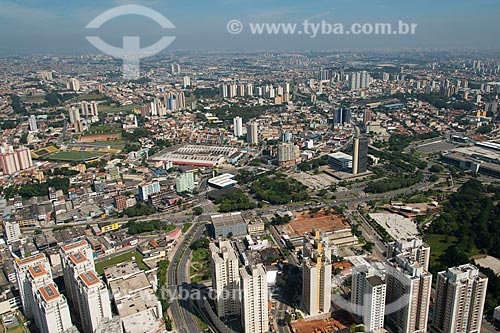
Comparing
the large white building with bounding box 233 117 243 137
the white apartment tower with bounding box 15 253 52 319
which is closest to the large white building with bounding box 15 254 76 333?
the white apartment tower with bounding box 15 253 52 319

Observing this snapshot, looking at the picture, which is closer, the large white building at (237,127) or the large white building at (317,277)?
the large white building at (317,277)

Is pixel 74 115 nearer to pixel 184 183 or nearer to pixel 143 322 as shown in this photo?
pixel 184 183

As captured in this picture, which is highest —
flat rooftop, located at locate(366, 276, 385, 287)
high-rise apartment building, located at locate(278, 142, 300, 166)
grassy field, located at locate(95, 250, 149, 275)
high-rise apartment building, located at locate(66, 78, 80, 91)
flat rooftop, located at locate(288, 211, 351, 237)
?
high-rise apartment building, located at locate(66, 78, 80, 91)

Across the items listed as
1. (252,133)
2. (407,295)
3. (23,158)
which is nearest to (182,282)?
(407,295)

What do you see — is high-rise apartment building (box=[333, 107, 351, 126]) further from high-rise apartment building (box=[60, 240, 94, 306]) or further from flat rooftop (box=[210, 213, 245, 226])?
high-rise apartment building (box=[60, 240, 94, 306])

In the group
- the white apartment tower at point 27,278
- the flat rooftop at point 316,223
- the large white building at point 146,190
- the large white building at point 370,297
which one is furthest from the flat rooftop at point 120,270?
the large white building at point 370,297

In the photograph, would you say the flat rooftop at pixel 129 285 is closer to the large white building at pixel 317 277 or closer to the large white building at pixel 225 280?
the large white building at pixel 225 280
